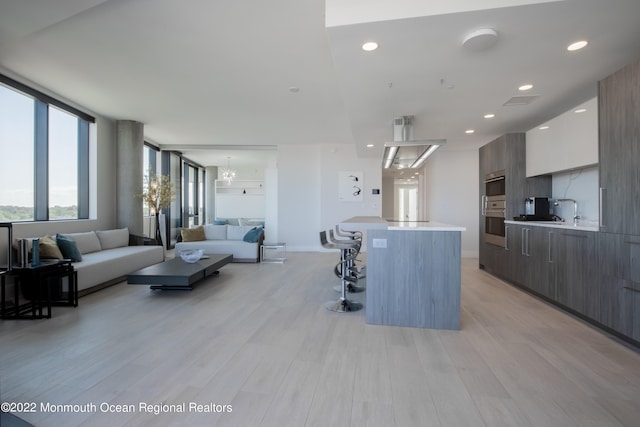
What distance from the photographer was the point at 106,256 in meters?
4.54

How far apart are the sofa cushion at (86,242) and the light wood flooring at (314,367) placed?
1.47m

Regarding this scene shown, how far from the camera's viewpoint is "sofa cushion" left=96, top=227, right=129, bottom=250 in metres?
5.21

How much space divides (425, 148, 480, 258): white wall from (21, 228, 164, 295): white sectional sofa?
242 inches

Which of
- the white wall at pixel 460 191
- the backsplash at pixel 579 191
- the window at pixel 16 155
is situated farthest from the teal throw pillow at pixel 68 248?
the white wall at pixel 460 191

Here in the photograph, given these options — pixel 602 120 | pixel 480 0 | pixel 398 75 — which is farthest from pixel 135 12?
pixel 602 120

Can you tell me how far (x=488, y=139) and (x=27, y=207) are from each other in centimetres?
760

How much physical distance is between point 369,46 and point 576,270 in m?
3.05

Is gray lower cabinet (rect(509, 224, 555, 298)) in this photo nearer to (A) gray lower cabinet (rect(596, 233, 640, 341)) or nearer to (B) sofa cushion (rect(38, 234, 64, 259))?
(A) gray lower cabinet (rect(596, 233, 640, 341))

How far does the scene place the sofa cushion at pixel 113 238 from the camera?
521 centimetres

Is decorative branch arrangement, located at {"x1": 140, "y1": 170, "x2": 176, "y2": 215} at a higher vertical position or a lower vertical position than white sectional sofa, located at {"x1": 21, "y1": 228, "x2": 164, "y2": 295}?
higher

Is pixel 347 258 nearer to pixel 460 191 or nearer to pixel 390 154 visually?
pixel 390 154

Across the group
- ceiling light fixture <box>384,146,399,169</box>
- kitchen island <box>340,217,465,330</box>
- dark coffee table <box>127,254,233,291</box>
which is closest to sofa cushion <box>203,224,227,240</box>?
dark coffee table <box>127,254,233,291</box>

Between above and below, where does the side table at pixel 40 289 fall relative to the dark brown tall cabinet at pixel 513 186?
below

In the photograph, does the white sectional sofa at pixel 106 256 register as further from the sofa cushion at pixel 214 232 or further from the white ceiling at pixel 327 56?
the white ceiling at pixel 327 56
